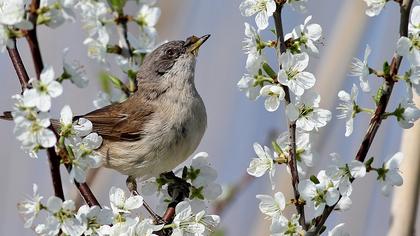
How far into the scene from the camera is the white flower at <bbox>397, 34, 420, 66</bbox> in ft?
5.29

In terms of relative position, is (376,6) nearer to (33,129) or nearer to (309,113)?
(309,113)

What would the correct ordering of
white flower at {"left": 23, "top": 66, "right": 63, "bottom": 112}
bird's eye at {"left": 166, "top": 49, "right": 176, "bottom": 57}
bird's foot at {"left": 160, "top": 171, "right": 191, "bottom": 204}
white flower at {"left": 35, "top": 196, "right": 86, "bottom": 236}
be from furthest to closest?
bird's eye at {"left": 166, "top": 49, "right": 176, "bottom": 57} → bird's foot at {"left": 160, "top": 171, "right": 191, "bottom": 204} → white flower at {"left": 35, "top": 196, "right": 86, "bottom": 236} → white flower at {"left": 23, "top": 66, "right": 63, "bottom": 112}

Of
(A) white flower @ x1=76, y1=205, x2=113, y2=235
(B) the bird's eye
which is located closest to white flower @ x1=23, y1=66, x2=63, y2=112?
(A) white flower @ x1=76, y1=205, x2=113, y2=235

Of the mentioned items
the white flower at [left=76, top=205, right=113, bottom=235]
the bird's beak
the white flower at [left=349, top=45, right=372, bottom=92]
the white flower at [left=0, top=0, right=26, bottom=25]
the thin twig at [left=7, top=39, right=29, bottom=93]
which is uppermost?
the bird's beak

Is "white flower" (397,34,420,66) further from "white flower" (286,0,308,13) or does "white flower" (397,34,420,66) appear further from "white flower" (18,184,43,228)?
"white flower" (18,184,43,228)

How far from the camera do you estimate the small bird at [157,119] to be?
9.24 feet

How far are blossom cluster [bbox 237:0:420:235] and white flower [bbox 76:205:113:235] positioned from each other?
0.40 m

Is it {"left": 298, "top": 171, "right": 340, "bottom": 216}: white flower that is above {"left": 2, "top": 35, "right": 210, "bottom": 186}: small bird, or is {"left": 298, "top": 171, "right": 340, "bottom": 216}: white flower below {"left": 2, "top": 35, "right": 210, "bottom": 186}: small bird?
below

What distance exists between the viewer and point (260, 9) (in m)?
1.77

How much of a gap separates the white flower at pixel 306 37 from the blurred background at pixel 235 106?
1257mm

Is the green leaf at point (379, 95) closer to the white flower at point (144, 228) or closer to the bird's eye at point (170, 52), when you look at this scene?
the white flower at point (144, 228)

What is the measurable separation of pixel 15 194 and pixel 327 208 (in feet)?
7.68

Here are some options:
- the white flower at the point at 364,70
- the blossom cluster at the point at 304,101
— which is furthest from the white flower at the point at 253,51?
the white flower at the point at 364,70

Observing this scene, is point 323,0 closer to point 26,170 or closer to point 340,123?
point 340,123
